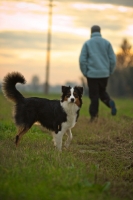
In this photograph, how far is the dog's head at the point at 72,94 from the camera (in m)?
7.91

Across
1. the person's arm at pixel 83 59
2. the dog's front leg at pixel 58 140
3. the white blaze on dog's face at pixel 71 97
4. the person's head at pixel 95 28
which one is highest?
the person's head at pixel 95 28

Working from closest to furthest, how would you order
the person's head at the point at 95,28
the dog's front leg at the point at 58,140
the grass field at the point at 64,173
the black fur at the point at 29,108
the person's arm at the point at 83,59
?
the grass field at the point at 64,173 < the dog's front leg at the point at 58,140 < the black fur at the point at 29,108 < the person's arm at the point at 83,59 < the person's head at the point at 95,28

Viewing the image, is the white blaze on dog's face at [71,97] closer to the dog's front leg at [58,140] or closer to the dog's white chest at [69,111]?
the dog's white chest at [69,111]

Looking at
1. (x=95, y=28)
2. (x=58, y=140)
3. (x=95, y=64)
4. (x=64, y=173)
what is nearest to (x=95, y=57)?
(x=95, y=64)

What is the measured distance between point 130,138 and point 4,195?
19.6ft

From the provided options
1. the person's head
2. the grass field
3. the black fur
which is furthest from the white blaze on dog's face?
the person's head

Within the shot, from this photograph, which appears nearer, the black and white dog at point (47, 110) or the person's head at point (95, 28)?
the black and white dog at point (47, 110)

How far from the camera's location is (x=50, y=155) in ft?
21.2

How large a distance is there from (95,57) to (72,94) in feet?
16.6

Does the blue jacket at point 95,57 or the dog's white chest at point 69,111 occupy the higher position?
the blue jacket at point 95,57

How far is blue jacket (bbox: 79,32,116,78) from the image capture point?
12.7m

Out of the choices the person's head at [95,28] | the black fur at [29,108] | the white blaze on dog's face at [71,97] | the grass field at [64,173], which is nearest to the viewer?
the grass field at [64,173]

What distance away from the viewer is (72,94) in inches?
312

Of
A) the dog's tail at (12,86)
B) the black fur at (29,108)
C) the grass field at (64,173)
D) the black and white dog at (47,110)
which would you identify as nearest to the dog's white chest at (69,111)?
the black and white dog at (47,110)
